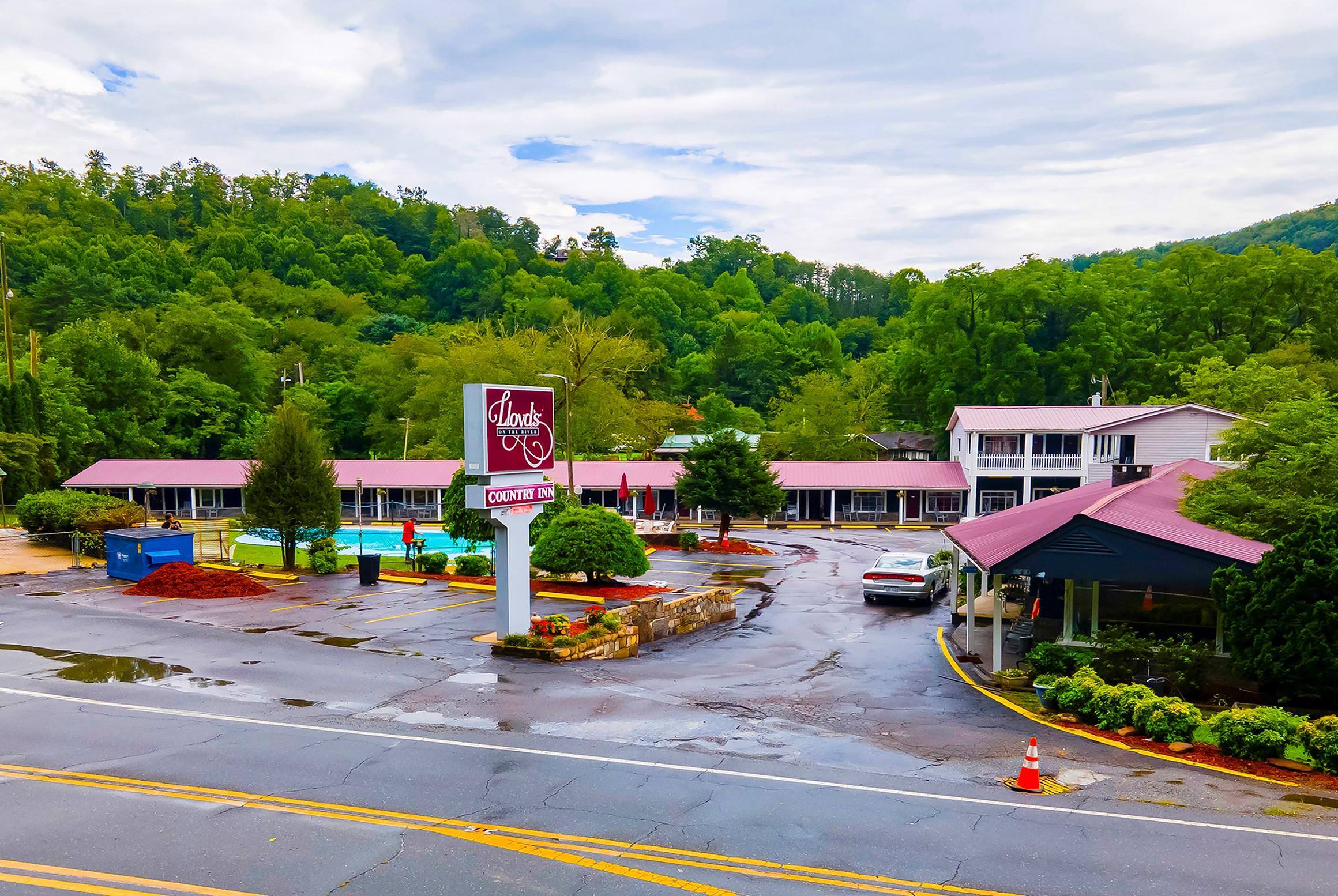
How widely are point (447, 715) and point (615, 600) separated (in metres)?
12.3

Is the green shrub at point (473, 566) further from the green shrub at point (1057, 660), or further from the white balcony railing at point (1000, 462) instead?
the white balcony railing at point (1000, 462)

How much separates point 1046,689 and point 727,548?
84.8 ft

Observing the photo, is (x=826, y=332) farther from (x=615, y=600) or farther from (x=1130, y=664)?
(x=1130, y=664)

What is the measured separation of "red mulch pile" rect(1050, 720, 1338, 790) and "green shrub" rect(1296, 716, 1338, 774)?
15cm

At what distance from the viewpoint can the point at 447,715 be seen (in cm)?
1409

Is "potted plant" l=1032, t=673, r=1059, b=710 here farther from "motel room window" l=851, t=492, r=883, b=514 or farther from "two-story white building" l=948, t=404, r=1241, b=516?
"motel room window" l=851, t=492, r=883, b=514

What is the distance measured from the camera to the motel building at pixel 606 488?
5406 centimetres

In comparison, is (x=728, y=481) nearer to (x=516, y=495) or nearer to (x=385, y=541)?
(x=385, y=541)

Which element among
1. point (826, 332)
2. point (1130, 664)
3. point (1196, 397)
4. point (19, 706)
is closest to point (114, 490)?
point (19, 706)

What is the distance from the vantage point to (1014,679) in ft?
55.2

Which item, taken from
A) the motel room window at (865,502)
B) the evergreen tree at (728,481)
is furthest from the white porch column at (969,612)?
the motel room window at (865,502)

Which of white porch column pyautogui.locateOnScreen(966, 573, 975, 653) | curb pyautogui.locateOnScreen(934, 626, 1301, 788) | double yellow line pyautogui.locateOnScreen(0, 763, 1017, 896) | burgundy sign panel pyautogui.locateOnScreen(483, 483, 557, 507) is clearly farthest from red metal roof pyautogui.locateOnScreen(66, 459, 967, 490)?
double yellow line pyautogui.locateOnScreen(0, 763, 1017, 896)

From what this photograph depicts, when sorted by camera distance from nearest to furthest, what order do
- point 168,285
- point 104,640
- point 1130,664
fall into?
point 1130,664
point 104,640
point 168,285

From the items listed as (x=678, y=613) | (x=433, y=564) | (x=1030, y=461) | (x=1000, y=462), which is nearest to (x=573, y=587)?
(x=433, y=564)
